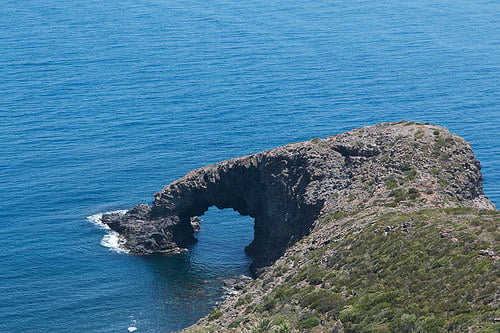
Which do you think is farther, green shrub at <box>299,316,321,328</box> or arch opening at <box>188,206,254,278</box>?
arch opening at <box>188,206,254,278</box>

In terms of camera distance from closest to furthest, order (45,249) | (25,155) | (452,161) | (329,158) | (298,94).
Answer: (452,161) → (329,158) → (45,249) → (25,155) → (298,94)

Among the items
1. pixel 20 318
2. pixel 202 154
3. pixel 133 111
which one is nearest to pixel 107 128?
pixel 133 111

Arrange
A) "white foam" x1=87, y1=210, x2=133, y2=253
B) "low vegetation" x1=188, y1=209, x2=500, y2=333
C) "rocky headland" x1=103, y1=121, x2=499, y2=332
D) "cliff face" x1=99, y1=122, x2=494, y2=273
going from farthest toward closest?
"white foam" x1=87, y1=210, x2=133, y2=253 < "cliff face" x1=99, y1=122, x2=494, y2=273 < "rocky headland" x1=103, y1=121, x2=499, y2=332 < "low vegetation" x1=188, y1=209, x2=500, y2=333

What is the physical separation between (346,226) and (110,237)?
5074 cm

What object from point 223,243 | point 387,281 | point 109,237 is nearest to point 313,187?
point 223,243

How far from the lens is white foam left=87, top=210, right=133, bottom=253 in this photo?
122562 millimetres

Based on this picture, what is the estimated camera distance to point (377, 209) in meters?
88.4

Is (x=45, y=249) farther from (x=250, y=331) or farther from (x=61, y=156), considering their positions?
(x=250, y=331)

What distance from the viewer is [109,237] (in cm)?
12556

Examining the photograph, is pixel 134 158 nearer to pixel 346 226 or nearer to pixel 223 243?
pixel 223 243

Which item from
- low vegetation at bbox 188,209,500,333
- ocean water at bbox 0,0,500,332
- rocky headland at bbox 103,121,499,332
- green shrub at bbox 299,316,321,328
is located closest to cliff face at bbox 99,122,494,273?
rocky headland at bbox 103,121,499,332

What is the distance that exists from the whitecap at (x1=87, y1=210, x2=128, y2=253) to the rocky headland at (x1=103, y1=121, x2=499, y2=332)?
1.03m

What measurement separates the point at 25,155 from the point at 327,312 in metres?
100

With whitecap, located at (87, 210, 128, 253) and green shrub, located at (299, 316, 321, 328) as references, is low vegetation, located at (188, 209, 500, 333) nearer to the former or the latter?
green shrub, located at (299, 316, 321, 328)
